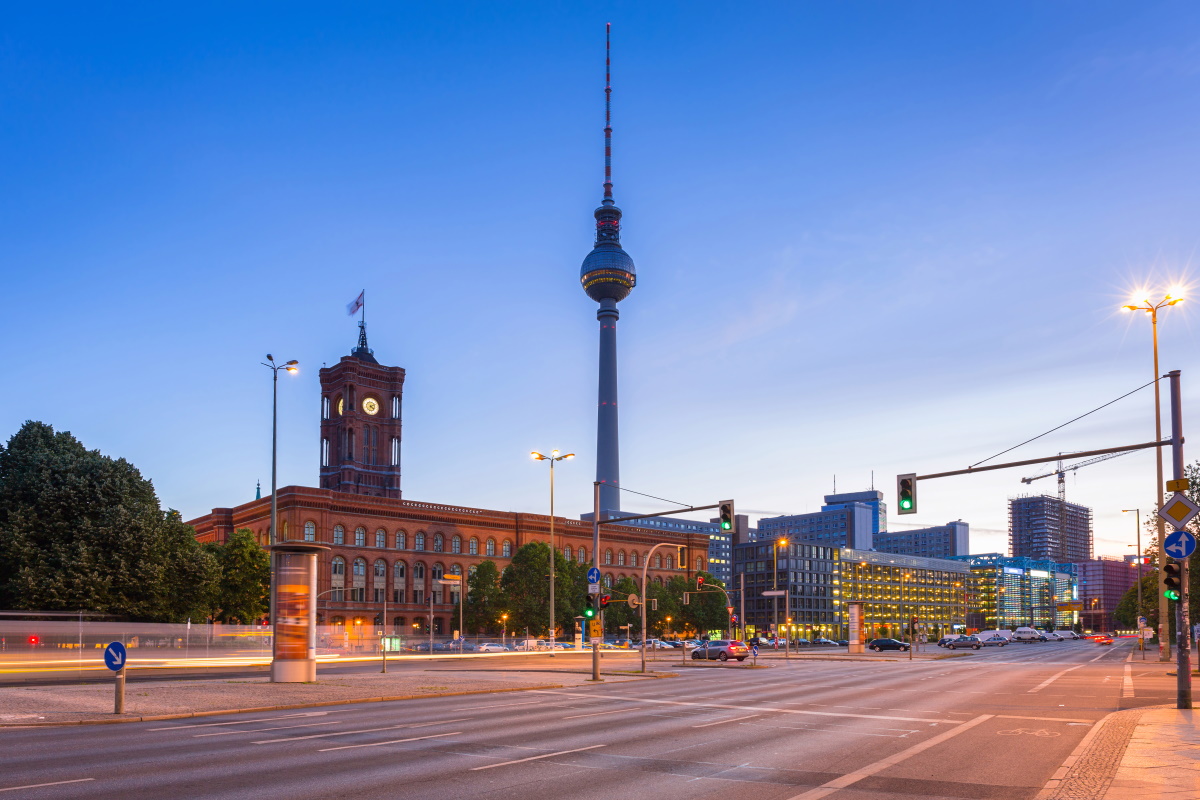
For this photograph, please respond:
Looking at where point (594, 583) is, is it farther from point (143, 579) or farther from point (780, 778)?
point (143, 579)

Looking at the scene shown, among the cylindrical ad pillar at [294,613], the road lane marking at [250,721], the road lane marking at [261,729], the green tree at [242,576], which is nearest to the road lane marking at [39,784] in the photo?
the road lane marking at [261,729]

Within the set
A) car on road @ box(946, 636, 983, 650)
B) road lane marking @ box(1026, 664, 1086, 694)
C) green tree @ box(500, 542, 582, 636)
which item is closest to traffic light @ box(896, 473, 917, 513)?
road lane marking @ box(1026, 664, 1086, 694)

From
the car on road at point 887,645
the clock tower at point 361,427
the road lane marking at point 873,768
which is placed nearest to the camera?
the road lane marking at point 873,768

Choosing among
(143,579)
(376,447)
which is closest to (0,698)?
(143,579)

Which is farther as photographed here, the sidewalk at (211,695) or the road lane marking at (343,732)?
the sidewalk at (211,695)

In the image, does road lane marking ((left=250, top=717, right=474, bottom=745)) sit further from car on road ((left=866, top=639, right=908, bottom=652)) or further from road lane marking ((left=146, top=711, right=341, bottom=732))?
car on road ((left=866, top=639, right=908, bottom=652))

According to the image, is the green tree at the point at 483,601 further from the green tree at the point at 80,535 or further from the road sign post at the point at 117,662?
the road sign post at the point at 117,662

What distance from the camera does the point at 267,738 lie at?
17.9 metres

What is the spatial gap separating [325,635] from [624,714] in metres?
49.2

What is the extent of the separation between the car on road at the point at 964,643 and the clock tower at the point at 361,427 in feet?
281

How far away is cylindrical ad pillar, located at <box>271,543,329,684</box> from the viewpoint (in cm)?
3166

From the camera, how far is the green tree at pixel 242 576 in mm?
75938

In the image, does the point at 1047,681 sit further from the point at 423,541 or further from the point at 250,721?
the point at 423,541

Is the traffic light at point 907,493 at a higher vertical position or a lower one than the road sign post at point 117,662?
higher
